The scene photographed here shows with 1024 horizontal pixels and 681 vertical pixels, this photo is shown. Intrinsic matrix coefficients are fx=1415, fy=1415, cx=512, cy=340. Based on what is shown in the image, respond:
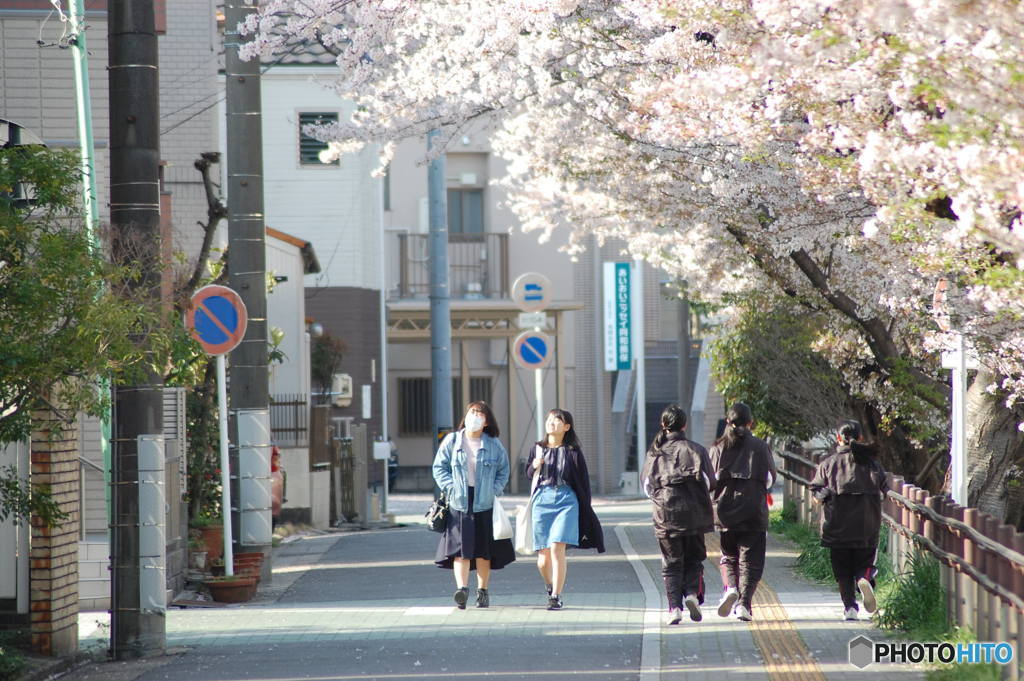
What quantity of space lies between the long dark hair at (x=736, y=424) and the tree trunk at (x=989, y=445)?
9.71 ft

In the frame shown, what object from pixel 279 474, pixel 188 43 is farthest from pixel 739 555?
pixel 188 43

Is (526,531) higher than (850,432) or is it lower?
lower

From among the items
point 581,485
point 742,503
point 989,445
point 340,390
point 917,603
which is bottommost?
point 917,603

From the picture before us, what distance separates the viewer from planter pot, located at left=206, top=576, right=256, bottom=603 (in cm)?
1280

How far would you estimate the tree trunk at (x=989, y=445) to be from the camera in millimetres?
12820

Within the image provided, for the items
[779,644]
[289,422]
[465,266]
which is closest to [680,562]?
[779,644]

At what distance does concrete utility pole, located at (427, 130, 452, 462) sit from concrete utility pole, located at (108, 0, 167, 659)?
11925mm

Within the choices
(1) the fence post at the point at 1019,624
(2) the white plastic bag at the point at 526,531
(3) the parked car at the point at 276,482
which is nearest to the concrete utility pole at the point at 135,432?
(2) the white plastic bag at the point at 526,531

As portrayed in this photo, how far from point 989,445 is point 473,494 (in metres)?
4.82

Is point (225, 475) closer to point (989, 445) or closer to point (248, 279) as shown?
point (248, 279)

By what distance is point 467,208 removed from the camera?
119ft

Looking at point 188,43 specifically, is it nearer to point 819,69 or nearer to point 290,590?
point 290,590

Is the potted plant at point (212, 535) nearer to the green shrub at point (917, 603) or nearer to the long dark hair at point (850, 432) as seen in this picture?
the long dark hair at point (850, 432)

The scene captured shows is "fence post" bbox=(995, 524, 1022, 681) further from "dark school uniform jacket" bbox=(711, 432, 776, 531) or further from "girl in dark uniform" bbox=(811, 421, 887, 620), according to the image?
"dark school uniform jacket" bbox=(711, 432, 776, 531)
